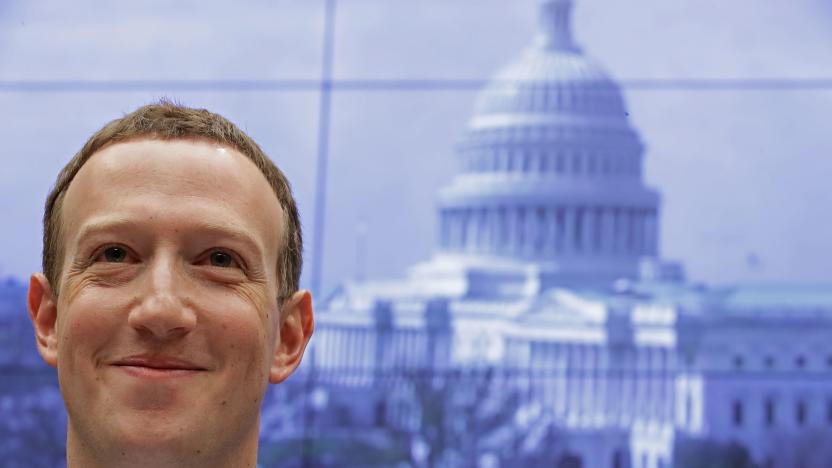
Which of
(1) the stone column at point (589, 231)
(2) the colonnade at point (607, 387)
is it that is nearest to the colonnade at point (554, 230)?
(1) the stone column at point (589, 231)

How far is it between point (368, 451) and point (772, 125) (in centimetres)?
182

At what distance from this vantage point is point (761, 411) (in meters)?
4.12

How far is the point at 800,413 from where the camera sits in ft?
13.9

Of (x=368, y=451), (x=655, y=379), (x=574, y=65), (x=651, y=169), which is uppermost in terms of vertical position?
(x=574, y=65)

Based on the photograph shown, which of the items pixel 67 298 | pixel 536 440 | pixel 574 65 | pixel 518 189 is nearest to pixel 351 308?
pixel 536 440

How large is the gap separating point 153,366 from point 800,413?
4026mm

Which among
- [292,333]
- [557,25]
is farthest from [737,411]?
[292,333]

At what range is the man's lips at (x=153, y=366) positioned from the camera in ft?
1.65

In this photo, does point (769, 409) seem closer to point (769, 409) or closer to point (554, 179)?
point (769, 409)

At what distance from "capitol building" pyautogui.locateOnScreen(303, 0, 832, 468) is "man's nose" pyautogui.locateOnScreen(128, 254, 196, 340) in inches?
129

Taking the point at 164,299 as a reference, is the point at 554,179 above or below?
above

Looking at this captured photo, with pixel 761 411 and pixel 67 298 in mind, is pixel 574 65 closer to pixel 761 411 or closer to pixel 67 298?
pixel 761 411

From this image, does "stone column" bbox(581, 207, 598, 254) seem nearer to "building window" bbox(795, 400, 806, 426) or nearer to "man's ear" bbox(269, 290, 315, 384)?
"building window" bbox(795, 400, 806, 426)

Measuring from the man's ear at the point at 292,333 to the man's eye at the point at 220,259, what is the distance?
53 mm
